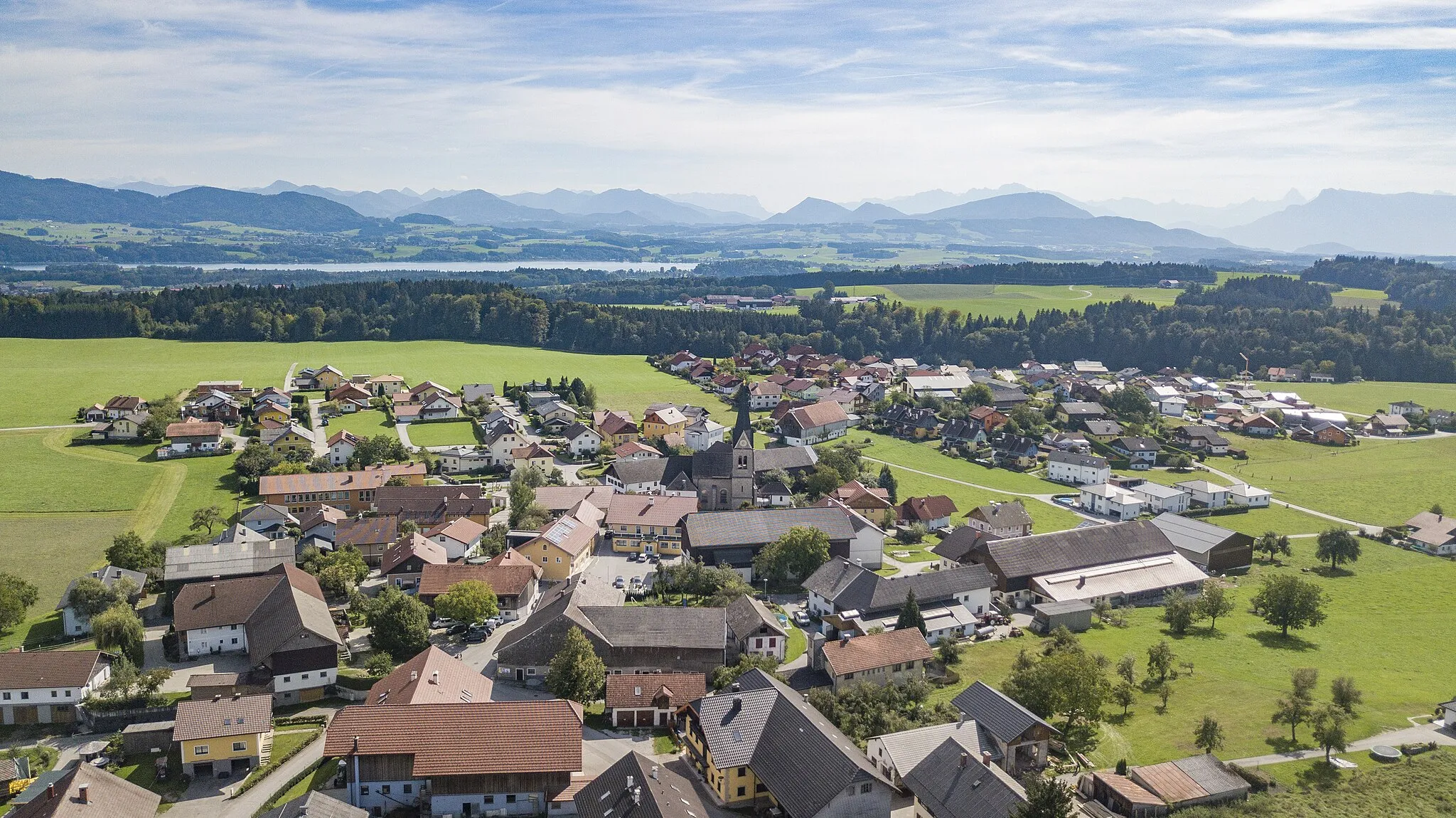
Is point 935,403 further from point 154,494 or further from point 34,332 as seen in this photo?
point 34,332

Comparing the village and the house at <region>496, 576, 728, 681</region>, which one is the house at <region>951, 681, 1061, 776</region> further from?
the house at <region>496, 576, 728, 681</region>

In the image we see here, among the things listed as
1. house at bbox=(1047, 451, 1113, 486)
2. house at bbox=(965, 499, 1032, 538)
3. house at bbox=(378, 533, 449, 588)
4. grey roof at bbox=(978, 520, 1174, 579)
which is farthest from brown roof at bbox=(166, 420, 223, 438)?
house at bbox=(1047, 451, 1113, 486)

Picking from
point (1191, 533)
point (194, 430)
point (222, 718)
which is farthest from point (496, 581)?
point (1191, 533)

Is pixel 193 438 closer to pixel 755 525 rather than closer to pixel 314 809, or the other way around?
pixel 755 525

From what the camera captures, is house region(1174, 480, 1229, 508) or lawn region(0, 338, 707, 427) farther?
lawn region(0, 338, 707, 427)

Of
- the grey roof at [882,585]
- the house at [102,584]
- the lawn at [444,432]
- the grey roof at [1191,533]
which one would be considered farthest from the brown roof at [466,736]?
the lawn at [444,432]

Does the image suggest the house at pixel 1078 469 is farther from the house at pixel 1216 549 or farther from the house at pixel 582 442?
the house at pixel 582 442
